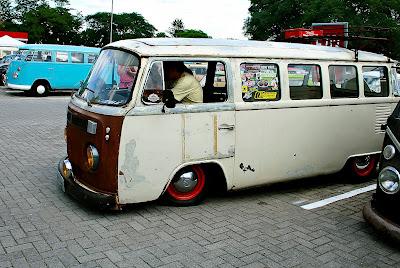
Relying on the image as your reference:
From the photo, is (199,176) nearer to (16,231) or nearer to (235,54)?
(235,54)

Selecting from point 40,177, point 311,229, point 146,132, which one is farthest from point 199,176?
point 40,177

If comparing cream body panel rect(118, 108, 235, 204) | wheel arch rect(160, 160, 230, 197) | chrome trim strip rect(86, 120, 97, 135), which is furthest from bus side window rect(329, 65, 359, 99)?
chrome trim strip rect(86, 120, 97, 135)

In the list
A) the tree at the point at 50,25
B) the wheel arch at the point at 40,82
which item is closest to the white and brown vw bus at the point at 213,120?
the wheel arch at the point at 40,82

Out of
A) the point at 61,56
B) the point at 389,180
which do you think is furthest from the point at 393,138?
the point at 61,56

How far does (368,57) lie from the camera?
674cm

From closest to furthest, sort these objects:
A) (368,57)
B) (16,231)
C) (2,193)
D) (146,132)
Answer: (16,231)
(146,132)
(2,193)
(368,57)

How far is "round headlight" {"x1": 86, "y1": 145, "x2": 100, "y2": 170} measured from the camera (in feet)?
16.0

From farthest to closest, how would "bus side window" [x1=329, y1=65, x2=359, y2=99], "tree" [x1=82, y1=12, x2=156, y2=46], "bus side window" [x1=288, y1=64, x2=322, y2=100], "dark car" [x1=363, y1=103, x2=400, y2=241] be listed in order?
"tree" [x1=82, y1=12, x2=156, y2=46] → "bus side window" [x1=329, y1=65, x2=359, y2=99] → "bus side window" [x1=288, y1=64, x2=322, y2=100] → "dark car" [x1=363, y1=103, x2=400, y2=241]

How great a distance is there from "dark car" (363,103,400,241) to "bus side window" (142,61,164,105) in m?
2.50

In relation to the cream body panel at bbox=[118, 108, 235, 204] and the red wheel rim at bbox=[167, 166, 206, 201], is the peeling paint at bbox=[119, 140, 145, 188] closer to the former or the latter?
the cream body panel at bbox=[118, 108, 235, 204]

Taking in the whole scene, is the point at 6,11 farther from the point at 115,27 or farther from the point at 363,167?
the point at 363,167

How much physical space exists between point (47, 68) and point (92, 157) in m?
15.2

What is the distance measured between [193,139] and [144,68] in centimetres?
100

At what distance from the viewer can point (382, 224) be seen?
4.23 metres
